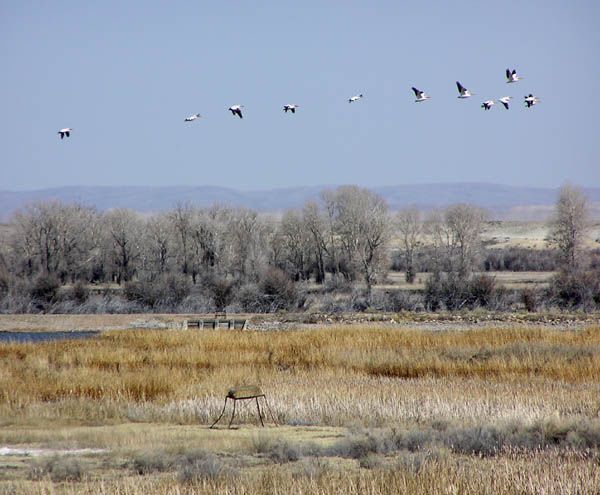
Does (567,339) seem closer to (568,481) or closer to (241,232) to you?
(568,481)

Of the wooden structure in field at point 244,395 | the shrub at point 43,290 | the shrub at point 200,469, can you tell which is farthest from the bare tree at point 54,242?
the shrub at point 200,469

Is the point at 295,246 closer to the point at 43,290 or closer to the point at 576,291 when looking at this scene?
the point at 43,290

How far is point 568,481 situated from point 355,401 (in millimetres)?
7603

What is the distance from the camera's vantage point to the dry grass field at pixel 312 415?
11547mm

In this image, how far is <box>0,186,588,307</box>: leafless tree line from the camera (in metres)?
65.6

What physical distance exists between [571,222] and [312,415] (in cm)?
5176

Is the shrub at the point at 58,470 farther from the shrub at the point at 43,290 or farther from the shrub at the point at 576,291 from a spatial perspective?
the shrub at the point at 43,290

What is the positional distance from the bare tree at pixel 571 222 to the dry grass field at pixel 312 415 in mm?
35716

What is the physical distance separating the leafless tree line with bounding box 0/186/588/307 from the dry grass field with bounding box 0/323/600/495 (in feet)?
113

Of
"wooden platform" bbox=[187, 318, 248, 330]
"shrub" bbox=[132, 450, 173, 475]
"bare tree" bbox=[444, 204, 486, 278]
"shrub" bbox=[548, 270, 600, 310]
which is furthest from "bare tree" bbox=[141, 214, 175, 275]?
"shrub" bbox=[132, 450, 173, 475]

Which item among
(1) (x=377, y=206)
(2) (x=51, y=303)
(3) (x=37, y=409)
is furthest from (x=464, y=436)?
(1) (x=377, y=206)

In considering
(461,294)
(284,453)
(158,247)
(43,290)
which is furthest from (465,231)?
(284,453)

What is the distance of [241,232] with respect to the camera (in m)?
70.8

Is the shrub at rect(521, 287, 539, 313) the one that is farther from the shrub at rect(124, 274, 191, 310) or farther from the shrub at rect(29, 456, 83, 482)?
the shrub at rect(29, 456, 83, 482)
